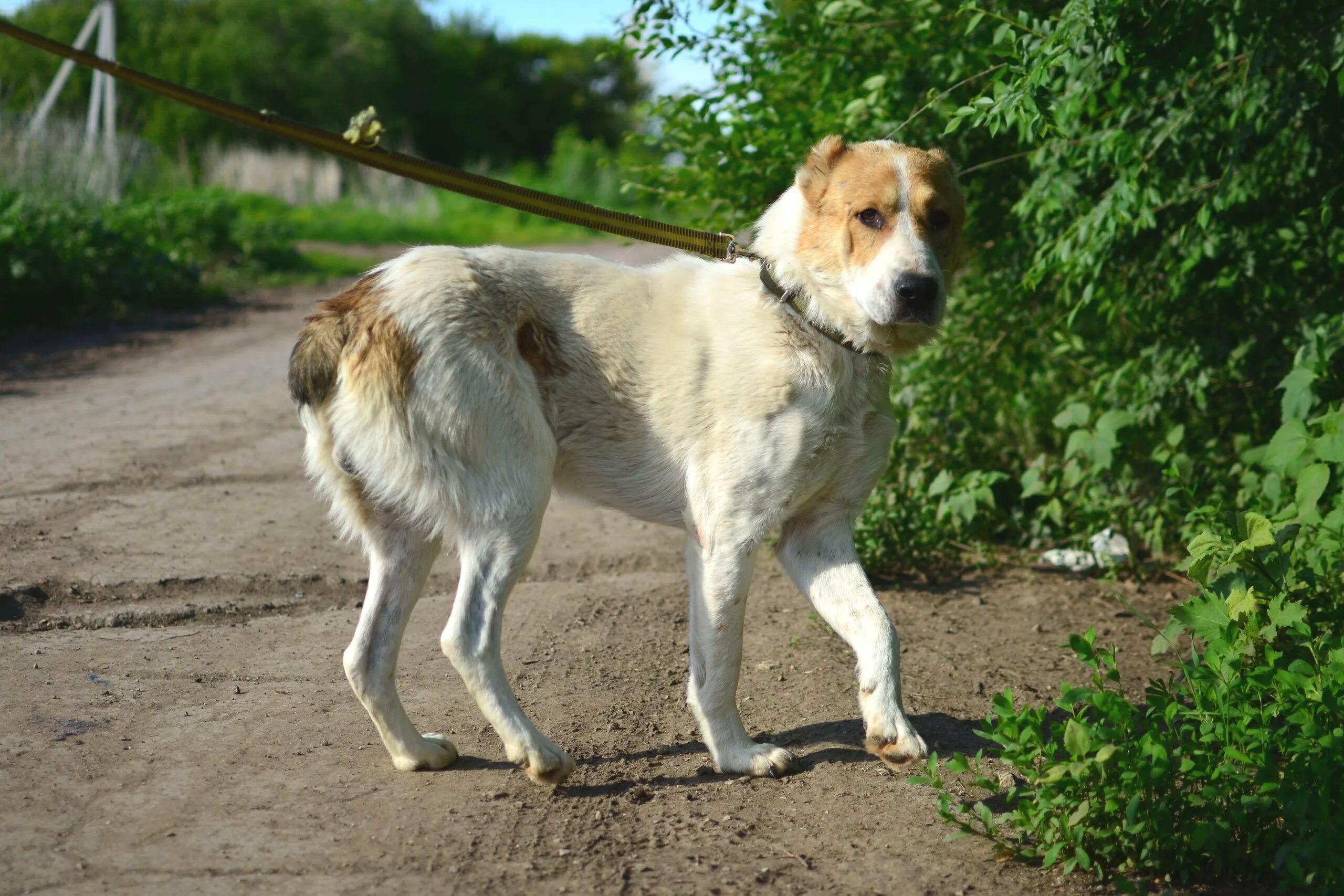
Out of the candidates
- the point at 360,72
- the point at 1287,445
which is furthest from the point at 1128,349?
the point at 360,72

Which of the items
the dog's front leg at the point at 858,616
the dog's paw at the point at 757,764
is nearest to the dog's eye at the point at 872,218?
the dog's front leg at the point at 858,616

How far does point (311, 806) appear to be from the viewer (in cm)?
303

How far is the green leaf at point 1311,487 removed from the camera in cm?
395

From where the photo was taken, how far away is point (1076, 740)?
8.89 feet

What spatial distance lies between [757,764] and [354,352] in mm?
1531

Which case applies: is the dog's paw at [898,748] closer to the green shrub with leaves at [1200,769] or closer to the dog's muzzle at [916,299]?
the green shrub with leaves at [1200,769]

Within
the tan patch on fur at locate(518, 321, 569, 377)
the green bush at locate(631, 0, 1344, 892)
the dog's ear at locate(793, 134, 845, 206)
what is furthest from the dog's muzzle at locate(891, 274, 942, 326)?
the tan patch on fur at locate(518, 321, 569, 377)

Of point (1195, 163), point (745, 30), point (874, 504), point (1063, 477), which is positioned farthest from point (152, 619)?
point (1195, 163)

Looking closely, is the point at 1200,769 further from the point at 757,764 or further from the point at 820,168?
the point at 820,168

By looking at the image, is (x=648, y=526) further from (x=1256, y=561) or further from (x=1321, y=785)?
(x=1321, y=785)

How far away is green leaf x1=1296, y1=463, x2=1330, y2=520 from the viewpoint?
3.95 meters

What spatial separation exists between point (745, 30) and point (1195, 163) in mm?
1920

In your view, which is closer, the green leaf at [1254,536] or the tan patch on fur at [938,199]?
the tan patch on fur at [938,199]

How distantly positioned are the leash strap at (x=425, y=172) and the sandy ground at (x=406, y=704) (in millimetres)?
1437
